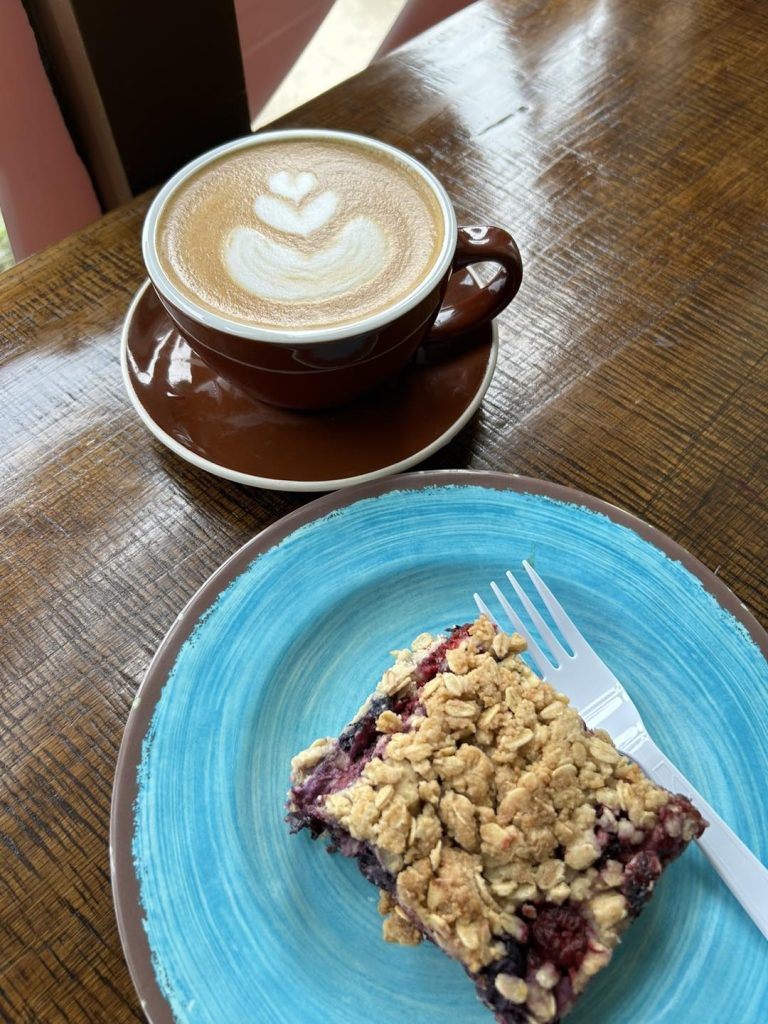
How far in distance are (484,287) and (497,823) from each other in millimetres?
587

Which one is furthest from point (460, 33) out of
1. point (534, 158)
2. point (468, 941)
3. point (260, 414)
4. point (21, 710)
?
point (468, 941)

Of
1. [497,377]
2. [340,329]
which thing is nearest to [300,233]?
[340,329]

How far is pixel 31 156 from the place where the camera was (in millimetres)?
1605

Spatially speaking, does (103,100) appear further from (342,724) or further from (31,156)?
(342,724)

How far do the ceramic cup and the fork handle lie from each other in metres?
0.47

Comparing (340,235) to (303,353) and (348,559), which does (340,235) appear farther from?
(348,559)

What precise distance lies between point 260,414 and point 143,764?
Result: 1.29 feet

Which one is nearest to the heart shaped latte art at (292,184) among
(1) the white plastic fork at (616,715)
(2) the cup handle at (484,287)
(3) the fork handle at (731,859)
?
(2) the cup handle at (484,287)

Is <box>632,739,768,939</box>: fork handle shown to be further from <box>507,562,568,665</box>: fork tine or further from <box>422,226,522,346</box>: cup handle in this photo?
<box>422,226,522,346</box>: cup handle

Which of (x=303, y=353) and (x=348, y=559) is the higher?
(x=303, y=353)

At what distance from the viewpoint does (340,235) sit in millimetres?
920

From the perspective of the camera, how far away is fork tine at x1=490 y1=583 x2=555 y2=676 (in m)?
0.77

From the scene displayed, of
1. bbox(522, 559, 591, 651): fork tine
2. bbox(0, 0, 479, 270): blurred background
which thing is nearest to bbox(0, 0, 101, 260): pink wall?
bbox(0, 0, 479, 270): blurred background

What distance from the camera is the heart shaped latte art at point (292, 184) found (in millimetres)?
946
